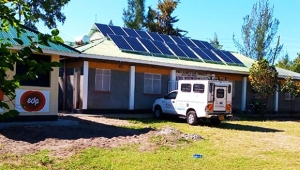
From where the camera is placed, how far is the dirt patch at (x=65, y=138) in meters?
8.95

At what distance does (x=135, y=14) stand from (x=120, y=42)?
25.0m

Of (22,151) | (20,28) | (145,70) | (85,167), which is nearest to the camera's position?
(20,28)

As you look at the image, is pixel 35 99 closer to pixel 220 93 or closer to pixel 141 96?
pixel 220 93

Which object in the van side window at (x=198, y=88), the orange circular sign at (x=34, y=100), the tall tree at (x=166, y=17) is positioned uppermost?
the tall tree at (x=166, y=17)

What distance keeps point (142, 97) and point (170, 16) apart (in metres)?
24.5

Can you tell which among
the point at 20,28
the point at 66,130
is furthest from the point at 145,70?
the point at 20,28

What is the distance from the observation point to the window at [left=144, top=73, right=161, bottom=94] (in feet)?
69.4

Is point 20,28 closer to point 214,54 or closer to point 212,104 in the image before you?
point 212,104

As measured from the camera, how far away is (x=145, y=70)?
20.9 metres

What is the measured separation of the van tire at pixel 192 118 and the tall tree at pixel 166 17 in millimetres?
27905

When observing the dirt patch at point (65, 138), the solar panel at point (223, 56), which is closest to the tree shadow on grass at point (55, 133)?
the dirt patch at point (65, 138)

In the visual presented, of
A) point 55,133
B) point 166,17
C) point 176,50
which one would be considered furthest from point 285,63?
point 55,133

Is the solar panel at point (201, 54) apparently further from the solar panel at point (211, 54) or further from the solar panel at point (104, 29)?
the solar panel at point (104, 29)

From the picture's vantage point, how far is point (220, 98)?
16.3 metres
